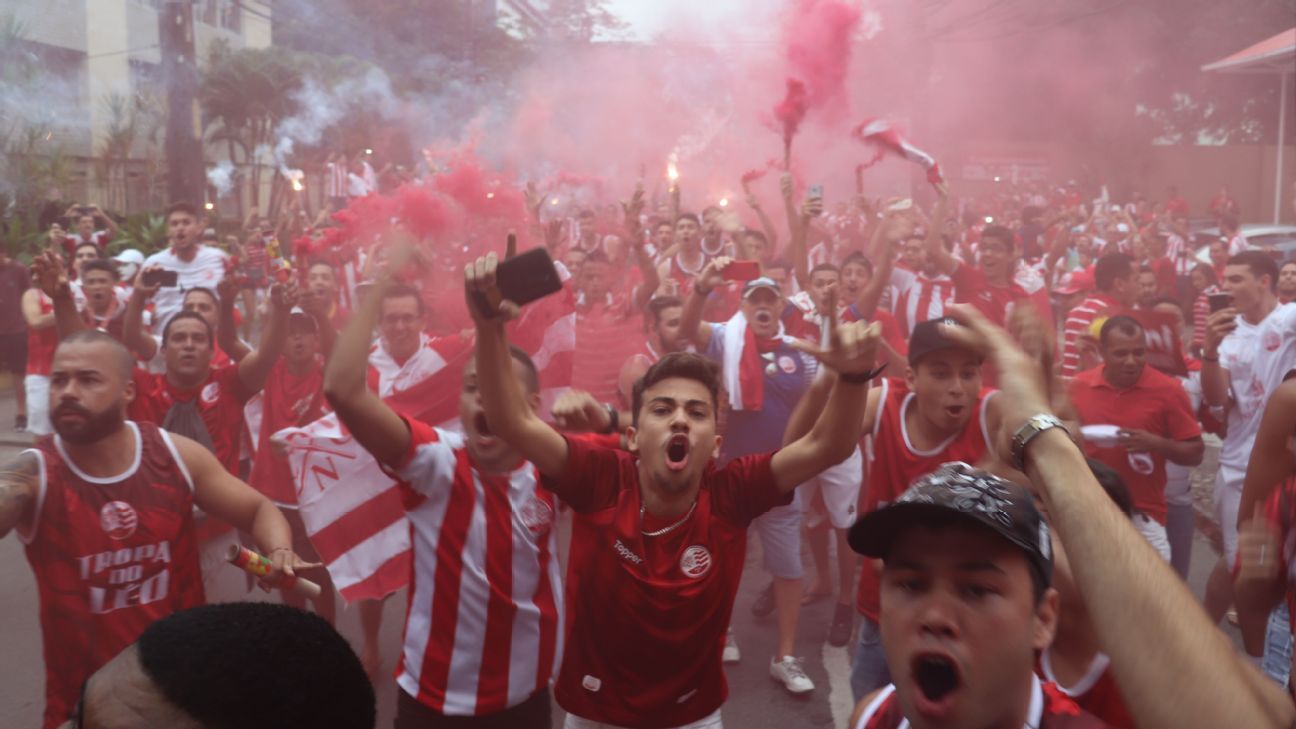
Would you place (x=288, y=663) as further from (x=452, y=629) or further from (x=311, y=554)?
(x=311, y=554)

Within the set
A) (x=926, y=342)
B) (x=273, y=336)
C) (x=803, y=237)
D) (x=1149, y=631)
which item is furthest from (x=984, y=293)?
(x=1149, y=631)

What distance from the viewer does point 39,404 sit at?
6.49 metres

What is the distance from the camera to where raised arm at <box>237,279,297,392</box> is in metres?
5.12

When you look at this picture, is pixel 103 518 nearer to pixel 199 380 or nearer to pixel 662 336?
pixel 199 380

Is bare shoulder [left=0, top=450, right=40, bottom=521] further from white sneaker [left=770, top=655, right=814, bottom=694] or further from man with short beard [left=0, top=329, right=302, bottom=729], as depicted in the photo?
white sneaker [left=770, top=655, right=814, bottom=694]

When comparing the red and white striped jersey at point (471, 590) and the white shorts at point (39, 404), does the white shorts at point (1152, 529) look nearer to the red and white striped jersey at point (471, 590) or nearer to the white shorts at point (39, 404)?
the red and white striped jersey at point (471, 590)

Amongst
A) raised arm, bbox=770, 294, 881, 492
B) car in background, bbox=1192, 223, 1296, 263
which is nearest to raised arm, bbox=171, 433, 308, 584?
raised arm, bbox=770, 294, 881, 492

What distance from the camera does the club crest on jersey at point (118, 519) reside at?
3217mm

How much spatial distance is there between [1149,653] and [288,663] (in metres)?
1.05

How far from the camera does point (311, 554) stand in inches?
221

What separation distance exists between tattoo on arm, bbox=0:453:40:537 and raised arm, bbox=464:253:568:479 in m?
1.39

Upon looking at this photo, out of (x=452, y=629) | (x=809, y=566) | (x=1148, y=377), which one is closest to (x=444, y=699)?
(x=452, y=629)

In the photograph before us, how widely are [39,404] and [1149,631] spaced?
6716 millimetres

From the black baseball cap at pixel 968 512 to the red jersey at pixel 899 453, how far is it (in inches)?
76.4
